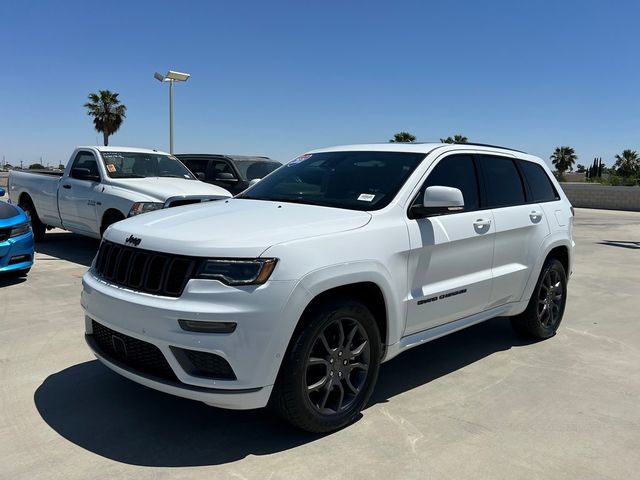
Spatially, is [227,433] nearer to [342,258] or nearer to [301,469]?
[301,469]

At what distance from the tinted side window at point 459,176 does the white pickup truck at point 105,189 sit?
4.84 m

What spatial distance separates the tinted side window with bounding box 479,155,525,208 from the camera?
4715 mm

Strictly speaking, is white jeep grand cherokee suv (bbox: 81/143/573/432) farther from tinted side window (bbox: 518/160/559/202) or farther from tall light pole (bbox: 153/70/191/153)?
tall light pole (bbox: 153/70/191/153)

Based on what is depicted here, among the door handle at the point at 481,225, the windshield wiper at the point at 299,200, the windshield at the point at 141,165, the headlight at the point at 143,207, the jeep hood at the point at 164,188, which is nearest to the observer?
the windshield wiper at the point at 299,200

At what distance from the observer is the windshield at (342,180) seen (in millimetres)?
3931

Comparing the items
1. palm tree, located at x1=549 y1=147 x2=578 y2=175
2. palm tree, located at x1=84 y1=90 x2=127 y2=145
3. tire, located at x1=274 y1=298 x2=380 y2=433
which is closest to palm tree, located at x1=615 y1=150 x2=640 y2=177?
palm tree, located at x1=549 y1=147 x2=578 y2=175

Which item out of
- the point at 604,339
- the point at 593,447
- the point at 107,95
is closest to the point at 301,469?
the point at 593,447

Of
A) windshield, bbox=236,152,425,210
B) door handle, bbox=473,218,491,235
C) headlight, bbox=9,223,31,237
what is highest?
windshield, bbox=236,152,425,210

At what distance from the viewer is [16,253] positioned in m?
6.96

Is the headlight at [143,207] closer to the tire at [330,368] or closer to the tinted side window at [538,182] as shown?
the tinted side window at [538,182]

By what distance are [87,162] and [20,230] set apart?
2.77 metres

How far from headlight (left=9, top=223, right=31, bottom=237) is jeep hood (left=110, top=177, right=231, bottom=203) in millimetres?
1589

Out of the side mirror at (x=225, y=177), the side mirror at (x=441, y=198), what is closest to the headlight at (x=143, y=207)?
the side mirror at (x=225, y=177)

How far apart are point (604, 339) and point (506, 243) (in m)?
1.85
